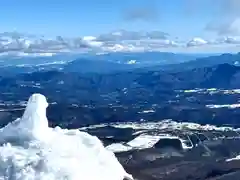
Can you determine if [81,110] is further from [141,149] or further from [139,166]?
[139,166]

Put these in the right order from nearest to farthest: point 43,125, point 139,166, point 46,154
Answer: point 46,154 → point 43,125 → point 139,166

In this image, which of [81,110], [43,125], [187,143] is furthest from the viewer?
[81,110]

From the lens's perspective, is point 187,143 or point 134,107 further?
point 134,107

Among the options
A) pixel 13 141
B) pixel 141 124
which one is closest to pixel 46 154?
pixel 13 141

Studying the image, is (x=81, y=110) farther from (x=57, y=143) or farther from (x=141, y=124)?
(x=57, y=143)

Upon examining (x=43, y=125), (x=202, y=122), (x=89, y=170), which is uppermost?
(x=43, y=125)

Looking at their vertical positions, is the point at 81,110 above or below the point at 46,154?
below
